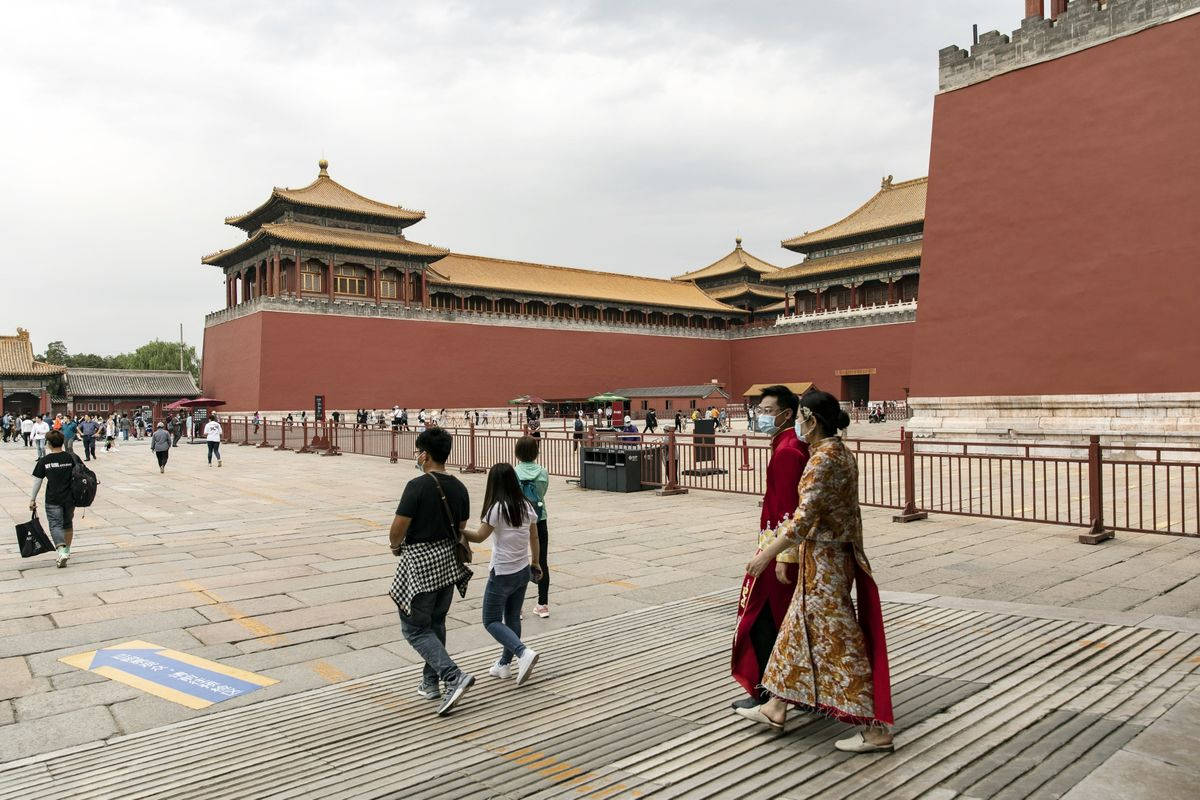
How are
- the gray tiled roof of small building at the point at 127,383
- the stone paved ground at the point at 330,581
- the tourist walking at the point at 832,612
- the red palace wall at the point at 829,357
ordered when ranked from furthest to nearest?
the gray tiled roof of small building at the point at 127,383, the red palace wall at the point at 829,357, the stone paved ground at the point at 330,581, the tourist walking at the point at 832,612

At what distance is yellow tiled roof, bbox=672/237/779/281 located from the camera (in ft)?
159

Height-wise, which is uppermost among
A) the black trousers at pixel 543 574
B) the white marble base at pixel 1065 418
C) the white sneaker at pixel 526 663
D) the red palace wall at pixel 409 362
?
the red palace wall at pixel 409 362

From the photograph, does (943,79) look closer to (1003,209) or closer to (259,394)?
(1003,209)

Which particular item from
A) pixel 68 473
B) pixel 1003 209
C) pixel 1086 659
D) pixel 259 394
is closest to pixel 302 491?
pixel 68 473

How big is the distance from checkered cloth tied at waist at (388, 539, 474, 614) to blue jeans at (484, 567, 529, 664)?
24cm

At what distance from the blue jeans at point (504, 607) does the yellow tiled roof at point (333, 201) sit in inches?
1274

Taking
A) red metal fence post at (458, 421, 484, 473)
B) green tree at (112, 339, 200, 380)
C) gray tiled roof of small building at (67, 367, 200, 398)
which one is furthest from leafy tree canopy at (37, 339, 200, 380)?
red metal fence post at (458, 421, 484, 473)

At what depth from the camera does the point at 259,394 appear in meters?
30.9

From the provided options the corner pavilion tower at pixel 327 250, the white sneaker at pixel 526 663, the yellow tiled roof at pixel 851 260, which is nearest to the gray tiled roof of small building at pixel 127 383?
the corner pavilion tower at pixel 327 250

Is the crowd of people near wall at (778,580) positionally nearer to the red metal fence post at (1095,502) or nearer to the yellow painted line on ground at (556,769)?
the yellow painted line on ground at (556,769)

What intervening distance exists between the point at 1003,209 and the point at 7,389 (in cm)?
4014

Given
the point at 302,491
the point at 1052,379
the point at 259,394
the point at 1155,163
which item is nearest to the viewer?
the point at 302,491

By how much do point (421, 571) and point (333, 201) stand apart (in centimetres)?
3375

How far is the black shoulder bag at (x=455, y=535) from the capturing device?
339cm
